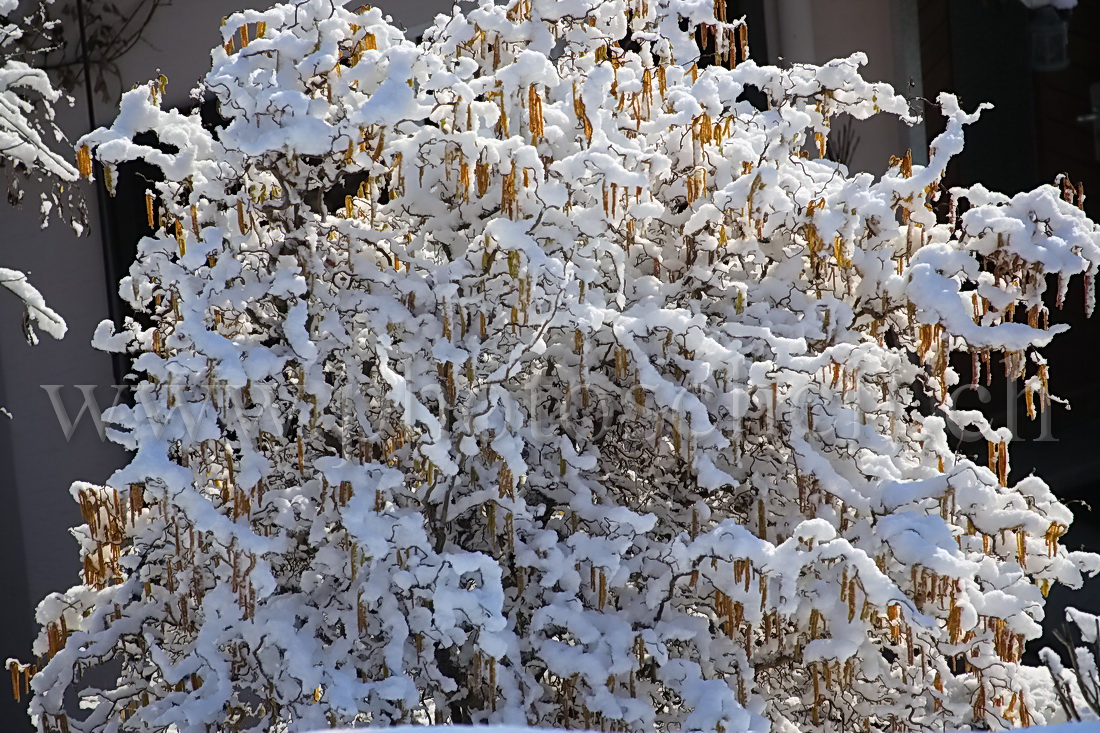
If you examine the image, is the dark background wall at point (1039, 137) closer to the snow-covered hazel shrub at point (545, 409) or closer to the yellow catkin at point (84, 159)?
the snow-covered hazel shrub at point (545, 409)

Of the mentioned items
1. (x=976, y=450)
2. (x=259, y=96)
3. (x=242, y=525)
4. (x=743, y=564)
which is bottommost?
(x=976, y=450)

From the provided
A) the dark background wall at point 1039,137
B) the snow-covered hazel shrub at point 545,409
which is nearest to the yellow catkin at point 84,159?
the snow-covered hazel shrub at point 545,409

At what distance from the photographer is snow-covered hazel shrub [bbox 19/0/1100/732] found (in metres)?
3.02

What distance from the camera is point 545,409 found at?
11.6 feet

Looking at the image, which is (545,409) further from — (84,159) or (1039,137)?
(1039,137)

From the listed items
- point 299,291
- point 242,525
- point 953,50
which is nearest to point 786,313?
point 299,291

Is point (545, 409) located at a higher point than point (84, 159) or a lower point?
lower

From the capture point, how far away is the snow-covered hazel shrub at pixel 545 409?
9.91 feet

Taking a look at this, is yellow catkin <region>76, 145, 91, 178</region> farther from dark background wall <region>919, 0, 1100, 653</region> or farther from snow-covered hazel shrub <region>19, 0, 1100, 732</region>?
dark background wall <region>919, 0, 1100, 653</region>

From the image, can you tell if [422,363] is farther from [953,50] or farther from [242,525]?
[953,50]

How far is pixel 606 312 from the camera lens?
10.2 ft

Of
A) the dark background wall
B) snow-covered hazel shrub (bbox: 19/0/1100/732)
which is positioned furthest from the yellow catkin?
the dark background wall

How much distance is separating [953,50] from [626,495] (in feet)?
9.92

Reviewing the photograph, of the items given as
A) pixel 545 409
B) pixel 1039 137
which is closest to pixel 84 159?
pixel 545 409
